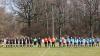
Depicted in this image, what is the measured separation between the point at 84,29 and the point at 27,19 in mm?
15800

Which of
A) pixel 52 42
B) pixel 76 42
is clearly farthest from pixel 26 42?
pixel 76 42

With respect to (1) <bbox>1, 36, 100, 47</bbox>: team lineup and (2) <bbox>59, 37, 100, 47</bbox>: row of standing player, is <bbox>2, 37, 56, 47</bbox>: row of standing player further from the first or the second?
(2) <bbox>59, 37, 100, 47</bbox>: row of standing player

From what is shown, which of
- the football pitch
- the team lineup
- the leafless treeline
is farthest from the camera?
the leafless treeline

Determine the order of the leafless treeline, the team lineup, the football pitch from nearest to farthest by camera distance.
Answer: the football pitch → the team lineup → the leafless treeline

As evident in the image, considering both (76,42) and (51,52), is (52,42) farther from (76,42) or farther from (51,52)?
(51,52)

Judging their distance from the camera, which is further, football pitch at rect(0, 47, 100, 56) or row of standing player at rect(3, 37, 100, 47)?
row of standing player at rect(3, 37, 100, 47)

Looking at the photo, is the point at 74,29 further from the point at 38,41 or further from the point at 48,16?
the point at 38,41

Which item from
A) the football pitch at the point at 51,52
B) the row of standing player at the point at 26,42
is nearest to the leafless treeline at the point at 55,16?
the row of standing player at the point at 26,42

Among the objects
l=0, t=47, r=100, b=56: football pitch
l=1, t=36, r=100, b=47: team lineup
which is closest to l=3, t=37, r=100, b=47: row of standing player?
l=1, t=36, r=100, b=47: team lineup

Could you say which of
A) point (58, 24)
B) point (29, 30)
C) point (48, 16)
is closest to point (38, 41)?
point (29, 30)

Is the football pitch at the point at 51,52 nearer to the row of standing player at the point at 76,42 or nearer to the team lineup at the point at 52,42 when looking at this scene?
the team lineup at the point at 52,42

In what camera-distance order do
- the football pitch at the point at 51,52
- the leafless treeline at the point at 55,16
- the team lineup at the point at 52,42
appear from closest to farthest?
the football pitch at the point at 51,52 < the team lineup at the point at 52,42 < the leafless treeline at the point at 55,16

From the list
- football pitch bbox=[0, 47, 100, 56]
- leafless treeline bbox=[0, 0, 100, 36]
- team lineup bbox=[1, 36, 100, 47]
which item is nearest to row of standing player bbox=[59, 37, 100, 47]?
team lineup bbox=[1, 36, 100, 47]

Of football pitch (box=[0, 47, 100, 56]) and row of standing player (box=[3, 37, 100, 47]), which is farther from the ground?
football pitch (box=[0, 47, 100, 56])
